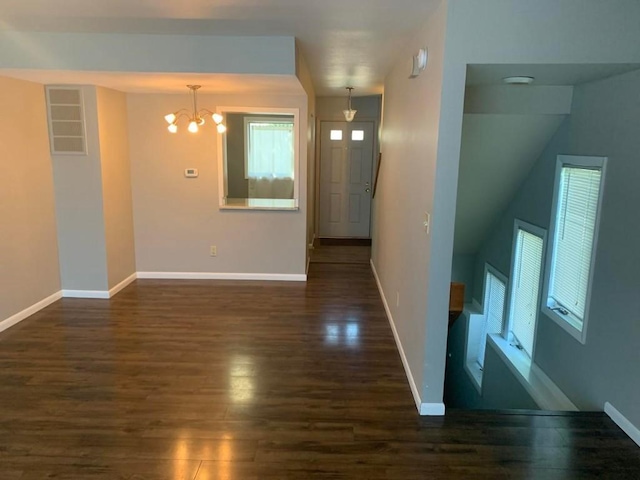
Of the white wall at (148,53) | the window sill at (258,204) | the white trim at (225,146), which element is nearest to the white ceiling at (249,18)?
the white wall at (148,53)

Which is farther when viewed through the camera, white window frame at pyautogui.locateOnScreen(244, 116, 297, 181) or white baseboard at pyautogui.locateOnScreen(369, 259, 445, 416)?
white window frame at pyautogui.locateOnScreen(244, 116, 297, 181)

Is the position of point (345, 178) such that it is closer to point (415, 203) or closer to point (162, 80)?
point (162, 80)

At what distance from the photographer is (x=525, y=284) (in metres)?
4.33

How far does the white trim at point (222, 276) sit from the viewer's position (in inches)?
219

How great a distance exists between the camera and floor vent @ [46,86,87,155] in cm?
438

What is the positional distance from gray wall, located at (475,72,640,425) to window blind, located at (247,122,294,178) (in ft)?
10.1

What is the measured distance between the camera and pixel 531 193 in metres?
4.10

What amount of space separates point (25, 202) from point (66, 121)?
910mm

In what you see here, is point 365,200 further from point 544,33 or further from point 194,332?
point 544,33

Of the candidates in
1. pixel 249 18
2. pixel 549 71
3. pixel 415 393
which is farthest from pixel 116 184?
pixel 549 71

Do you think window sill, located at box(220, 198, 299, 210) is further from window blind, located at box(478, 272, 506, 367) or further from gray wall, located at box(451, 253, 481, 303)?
window blind, located at box(478, 272, 506, 367)

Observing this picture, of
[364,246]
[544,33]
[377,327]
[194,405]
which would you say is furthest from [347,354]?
[364,246]

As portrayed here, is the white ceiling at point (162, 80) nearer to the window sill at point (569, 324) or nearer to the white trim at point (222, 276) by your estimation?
the white trim at point (222, 276)

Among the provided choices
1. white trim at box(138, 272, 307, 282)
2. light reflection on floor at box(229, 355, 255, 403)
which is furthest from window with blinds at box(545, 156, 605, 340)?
white trim at box(138, 272, 307, 282)
